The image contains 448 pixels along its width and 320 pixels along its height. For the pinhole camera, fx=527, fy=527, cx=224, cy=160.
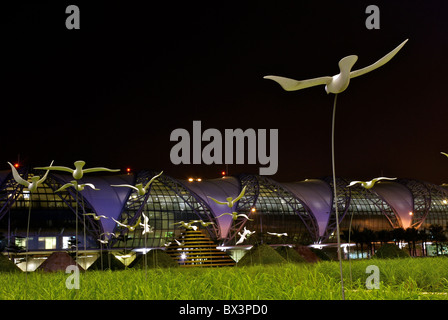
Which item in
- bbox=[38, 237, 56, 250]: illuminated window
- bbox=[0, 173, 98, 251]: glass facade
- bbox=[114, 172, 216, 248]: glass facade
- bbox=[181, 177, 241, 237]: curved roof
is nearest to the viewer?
bbox=[0, 173, 98, 251]: glass facade

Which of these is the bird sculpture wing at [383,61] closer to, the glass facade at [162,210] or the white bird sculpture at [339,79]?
the white bird sculpture at [339,79]

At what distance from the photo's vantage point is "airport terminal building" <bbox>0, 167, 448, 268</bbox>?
221 feet

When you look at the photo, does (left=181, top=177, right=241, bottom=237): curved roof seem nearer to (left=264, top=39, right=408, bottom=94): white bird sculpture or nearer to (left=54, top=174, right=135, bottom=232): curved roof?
(left=54, top=174, right=135, bottom=232): curved roof

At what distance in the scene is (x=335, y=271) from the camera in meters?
19.9

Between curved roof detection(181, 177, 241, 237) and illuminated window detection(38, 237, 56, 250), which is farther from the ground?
curved roof detection(181, 177, 241, 237)

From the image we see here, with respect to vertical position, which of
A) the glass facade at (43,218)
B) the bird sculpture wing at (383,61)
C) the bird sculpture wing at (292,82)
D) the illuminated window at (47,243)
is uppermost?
the bird sculpture wing at (383,61)

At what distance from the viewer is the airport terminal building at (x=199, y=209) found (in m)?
67.2

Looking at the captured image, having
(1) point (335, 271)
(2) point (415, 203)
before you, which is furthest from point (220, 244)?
(1) point (335, 271)

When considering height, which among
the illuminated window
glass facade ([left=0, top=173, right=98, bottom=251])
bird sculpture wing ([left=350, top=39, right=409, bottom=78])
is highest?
bird sculpture wing ([left=350, top=39, right=409, bottom=78])

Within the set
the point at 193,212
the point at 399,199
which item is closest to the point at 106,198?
the point at 193,212

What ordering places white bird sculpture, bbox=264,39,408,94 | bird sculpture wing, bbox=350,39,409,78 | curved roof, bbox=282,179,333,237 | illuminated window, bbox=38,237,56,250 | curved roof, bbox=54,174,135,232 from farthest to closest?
curved roof, bbox=282,179,333,237 → curved roof, bbox=54,174,135,232 → illuminated window, bbox=38,237,56,250 → white bird sculpture, bbox=264,39,408,94 → bird sculpture wing, bbox=350,39,409,78

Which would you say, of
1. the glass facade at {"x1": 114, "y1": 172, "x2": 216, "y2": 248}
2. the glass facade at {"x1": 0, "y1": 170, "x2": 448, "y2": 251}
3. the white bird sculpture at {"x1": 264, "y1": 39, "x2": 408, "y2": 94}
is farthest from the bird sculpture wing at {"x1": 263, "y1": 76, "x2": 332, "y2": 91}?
the glass facade at {"x1": 114, "y1": 172, "x2": 216, "y2": 248}

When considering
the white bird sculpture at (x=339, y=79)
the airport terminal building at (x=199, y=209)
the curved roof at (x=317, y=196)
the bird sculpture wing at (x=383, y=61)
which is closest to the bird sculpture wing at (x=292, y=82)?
the white bird sculpture at (x=339, y=79)

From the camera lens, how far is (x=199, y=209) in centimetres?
7650
